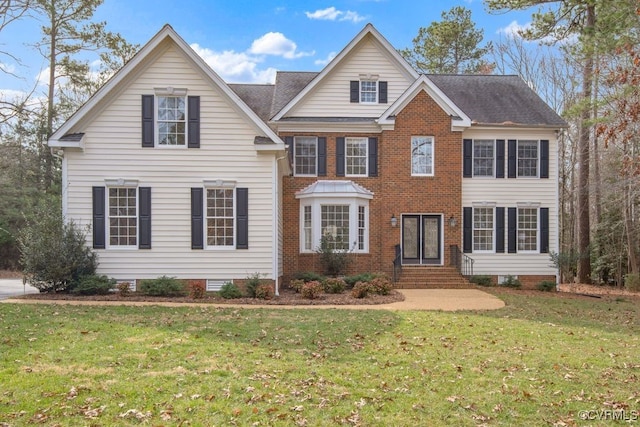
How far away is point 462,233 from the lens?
1892cm

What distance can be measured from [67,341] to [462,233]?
14.5m

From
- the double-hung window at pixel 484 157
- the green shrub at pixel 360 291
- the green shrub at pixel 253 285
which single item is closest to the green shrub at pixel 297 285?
the green shrub at pixel 253 285

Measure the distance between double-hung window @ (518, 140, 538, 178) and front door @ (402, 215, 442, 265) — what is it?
153 inches

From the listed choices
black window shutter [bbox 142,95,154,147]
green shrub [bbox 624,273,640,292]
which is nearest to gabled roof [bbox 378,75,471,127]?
black window shutter [bbox 142,95,154,147]

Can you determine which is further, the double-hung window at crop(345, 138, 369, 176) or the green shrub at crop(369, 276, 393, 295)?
the double-hung window at crop(345, 138, 369, 176)

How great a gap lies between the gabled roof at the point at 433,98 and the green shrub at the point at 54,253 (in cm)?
1075

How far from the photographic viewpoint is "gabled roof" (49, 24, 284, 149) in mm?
14172

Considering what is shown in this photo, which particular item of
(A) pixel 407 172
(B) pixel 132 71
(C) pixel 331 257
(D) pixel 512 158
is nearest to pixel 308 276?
(C) pixel 331 257

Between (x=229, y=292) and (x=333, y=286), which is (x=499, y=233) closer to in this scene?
(x=333, y=286)

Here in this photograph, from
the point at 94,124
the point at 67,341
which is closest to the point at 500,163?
the point at 94,124

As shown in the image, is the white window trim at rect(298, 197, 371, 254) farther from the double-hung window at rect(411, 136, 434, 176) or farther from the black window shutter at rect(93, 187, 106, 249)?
the black window shutter at rect(93, 187, 106, 249)

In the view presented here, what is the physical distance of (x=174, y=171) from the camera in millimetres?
14797

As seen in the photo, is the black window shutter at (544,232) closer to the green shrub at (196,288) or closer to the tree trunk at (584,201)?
the tree trunk at (584,201)

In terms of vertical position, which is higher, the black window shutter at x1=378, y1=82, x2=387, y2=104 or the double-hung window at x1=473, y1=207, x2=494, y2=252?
the black window shutter at x1=378, y1=82, x2=387, y2=104
